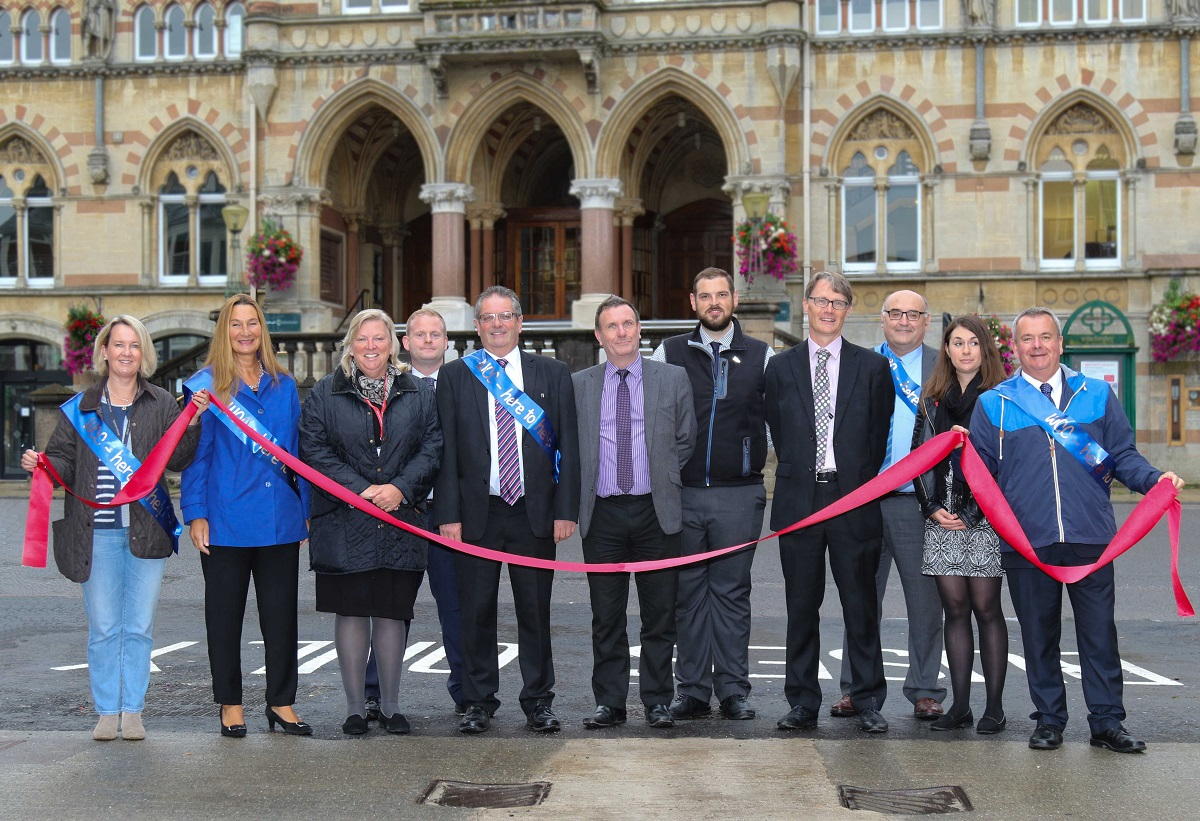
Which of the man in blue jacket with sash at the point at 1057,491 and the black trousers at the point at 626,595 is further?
the black trousers at the point at 626,595

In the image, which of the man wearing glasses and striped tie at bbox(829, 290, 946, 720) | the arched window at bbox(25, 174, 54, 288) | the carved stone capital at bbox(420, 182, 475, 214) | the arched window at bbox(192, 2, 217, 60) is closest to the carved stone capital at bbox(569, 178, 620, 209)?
the carved stone capital at bbox(420, 182, 475, 214)

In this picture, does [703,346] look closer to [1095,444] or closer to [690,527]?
[690,527]

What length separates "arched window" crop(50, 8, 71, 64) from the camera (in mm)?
28984

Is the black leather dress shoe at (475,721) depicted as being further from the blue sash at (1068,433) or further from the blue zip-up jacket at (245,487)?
the blue sash at (1068,433)

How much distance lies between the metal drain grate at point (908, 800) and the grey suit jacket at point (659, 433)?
197cm

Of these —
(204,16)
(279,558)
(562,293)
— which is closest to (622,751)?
(279,558)

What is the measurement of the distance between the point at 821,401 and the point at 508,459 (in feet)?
5.44

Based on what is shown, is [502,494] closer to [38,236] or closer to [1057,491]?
[1057,491]

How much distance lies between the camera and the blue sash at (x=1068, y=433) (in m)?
6.69

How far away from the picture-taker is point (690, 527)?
743 centimetres

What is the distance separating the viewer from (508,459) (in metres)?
7.17

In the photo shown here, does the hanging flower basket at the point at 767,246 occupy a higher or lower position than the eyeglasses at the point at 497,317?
higher

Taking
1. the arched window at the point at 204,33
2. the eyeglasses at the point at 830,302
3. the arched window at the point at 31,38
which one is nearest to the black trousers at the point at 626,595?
the eyeglasses at the point at 830,302

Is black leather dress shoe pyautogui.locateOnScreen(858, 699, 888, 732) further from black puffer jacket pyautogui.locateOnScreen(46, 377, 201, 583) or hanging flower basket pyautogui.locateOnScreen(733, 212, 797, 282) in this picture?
hanging flower basket pyautogui.locateOnScreen(733, 212, 797, 282)
